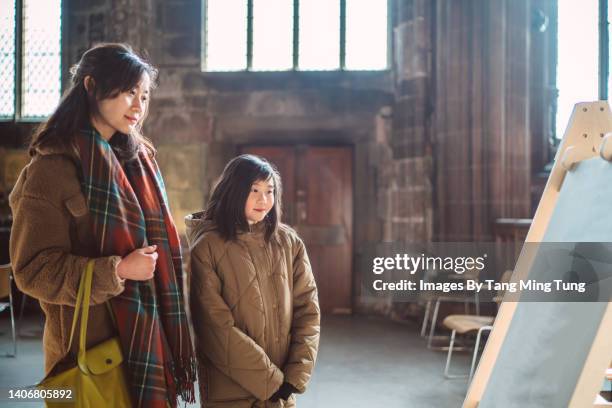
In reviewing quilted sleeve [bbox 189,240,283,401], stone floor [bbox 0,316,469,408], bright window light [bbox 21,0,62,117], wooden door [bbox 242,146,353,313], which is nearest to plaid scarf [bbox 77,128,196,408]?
quilted sleeve [bbox 189,240,283,401]

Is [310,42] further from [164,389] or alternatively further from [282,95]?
[164,389]

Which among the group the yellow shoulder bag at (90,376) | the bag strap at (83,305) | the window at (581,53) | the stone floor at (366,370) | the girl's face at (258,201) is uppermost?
the window at (581,53)

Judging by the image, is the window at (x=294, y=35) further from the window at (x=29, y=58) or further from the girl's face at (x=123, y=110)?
the girl's face at (x=123, y=110)

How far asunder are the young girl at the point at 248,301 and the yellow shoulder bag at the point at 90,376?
1.59 ft

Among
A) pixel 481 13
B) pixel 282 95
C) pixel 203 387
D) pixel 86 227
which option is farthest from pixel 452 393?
pixel 282 95

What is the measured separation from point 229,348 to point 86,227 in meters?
0.65

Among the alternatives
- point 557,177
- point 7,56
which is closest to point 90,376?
point 557,177

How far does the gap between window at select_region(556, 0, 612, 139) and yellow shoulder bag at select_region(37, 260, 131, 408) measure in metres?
6.43

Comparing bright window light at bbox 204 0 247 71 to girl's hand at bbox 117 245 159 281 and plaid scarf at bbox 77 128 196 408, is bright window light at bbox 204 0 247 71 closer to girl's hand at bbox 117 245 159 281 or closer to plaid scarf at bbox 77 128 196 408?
plaid scarf at bbox 77 128 196 408

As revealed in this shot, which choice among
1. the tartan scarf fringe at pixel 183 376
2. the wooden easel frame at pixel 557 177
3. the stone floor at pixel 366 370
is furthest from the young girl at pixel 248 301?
the stone floor at pixel 366 370

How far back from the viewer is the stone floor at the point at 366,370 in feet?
12.7

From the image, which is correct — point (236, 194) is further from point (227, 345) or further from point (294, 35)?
point (294, 35)

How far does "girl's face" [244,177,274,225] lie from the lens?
201 cm

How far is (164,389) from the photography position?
151 centimetres
